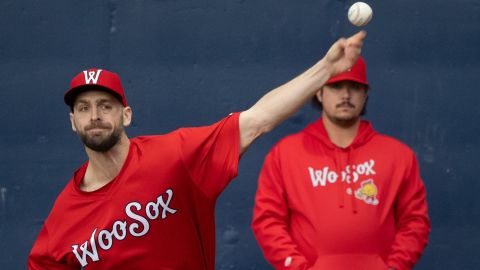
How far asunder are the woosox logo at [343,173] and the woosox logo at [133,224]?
923mm

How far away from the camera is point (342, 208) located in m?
4.86

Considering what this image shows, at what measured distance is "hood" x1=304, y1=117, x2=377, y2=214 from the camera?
489 centimetres

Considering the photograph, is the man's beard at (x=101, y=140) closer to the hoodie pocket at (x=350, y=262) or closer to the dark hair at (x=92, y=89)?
the dark hair at (x=92, y=89)

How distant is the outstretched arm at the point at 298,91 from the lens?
12.8 feet

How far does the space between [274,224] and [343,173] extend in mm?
417

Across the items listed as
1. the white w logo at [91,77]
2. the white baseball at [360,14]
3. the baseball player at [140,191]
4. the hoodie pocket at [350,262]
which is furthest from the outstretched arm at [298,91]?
the hoodie pocket at [350,262]

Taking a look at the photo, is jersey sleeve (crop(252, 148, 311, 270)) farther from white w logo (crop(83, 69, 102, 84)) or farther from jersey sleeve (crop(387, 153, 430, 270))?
white w logo (crop(83, 69, 102, 84))

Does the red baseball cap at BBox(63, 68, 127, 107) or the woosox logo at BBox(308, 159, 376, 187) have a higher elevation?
the red baseball cap at BBox(63, 68, 127, 107)

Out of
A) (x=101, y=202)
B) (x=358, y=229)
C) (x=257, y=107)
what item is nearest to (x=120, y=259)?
(x=101, y=202)

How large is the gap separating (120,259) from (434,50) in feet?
8.07

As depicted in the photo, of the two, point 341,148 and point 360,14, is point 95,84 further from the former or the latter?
point 341,148

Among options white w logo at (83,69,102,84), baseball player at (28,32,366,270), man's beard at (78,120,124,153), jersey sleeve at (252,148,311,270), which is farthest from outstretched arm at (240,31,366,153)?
jersey sleeve at (252,148,311,270)

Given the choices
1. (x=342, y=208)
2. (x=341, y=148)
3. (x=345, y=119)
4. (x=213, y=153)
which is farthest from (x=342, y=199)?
(x=213, y=153)

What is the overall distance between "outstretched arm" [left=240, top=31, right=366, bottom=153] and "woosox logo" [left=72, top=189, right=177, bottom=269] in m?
0.40
